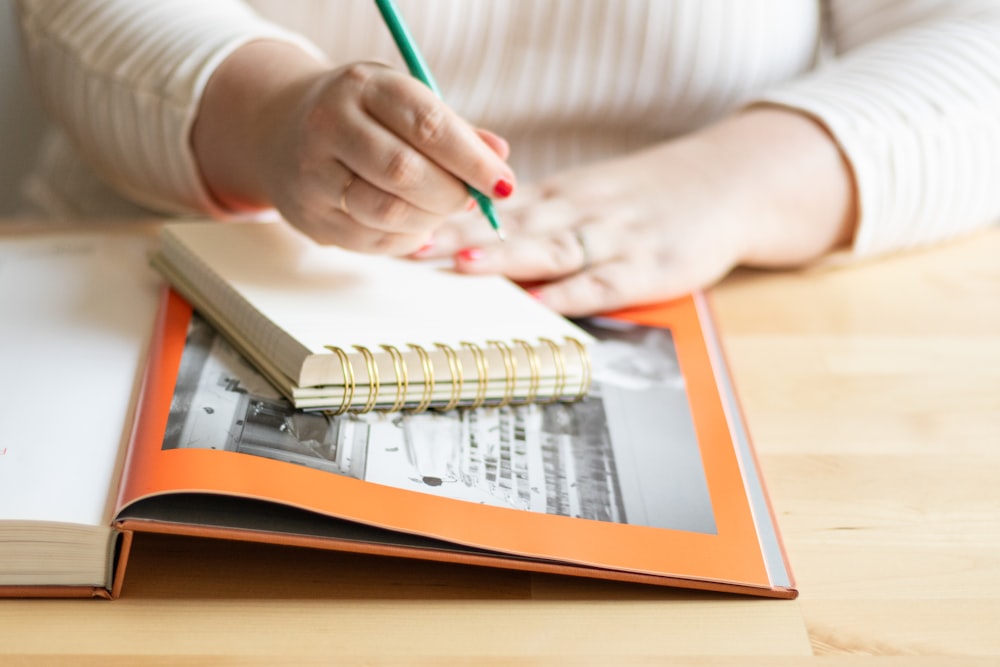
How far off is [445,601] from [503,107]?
0.60 meters

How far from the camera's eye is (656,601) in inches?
16.7

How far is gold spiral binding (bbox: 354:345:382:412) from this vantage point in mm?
480

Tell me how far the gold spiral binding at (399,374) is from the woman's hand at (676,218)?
0.15m

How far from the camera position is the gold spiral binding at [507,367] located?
51 centimetres

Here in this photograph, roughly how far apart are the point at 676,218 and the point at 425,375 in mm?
284

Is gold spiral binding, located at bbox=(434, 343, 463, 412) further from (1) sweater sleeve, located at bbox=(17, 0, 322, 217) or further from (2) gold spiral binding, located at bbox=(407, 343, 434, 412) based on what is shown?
(1) sweater sleeve, located at bbox=(17, 0, 322, 217)

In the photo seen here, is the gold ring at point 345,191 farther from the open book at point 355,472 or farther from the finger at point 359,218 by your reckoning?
the open book at point 355,472

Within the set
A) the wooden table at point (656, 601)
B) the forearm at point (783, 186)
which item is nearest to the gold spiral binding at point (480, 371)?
the wooden table at point (656, 601)

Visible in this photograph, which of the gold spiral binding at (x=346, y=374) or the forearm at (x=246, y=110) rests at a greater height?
the forearm at (x=246, y=110)

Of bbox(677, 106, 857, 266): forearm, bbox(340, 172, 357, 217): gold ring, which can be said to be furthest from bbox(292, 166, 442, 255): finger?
bbox(677, 106, 857, 266): forearm

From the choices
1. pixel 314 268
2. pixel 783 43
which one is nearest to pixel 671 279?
pixel 314 268

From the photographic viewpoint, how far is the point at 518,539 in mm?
418

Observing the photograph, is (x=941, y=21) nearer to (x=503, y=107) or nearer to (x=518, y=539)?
(x=503, y=107)

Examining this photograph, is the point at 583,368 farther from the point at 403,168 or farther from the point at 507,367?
the point at 403,168
